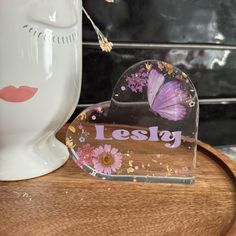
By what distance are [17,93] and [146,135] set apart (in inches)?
6.3

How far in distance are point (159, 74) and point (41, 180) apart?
7.4 inches

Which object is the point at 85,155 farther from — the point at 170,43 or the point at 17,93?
the point at 170,43

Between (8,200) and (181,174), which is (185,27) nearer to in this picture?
(181,174)

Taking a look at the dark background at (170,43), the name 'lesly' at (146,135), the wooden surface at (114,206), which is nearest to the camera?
the wooden surface at (114,206)

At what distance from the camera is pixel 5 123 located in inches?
17.8

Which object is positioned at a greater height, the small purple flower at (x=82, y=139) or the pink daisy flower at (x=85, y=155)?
the small purple flower at (x=82, y=139)

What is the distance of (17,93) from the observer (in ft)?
1.44

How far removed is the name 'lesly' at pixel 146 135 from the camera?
19.8 inches

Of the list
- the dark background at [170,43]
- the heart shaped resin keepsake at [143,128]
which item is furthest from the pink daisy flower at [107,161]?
the dark background at [170,43]

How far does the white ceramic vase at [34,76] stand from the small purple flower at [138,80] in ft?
0.21

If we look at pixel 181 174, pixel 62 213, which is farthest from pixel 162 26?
pixel 62 213

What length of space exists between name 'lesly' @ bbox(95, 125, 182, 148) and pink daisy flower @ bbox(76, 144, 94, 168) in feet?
0.06

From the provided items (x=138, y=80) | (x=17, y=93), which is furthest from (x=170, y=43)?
(x=17, y=93)

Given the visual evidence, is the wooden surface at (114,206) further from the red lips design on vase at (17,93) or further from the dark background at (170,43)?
the dark background at (170,43)
